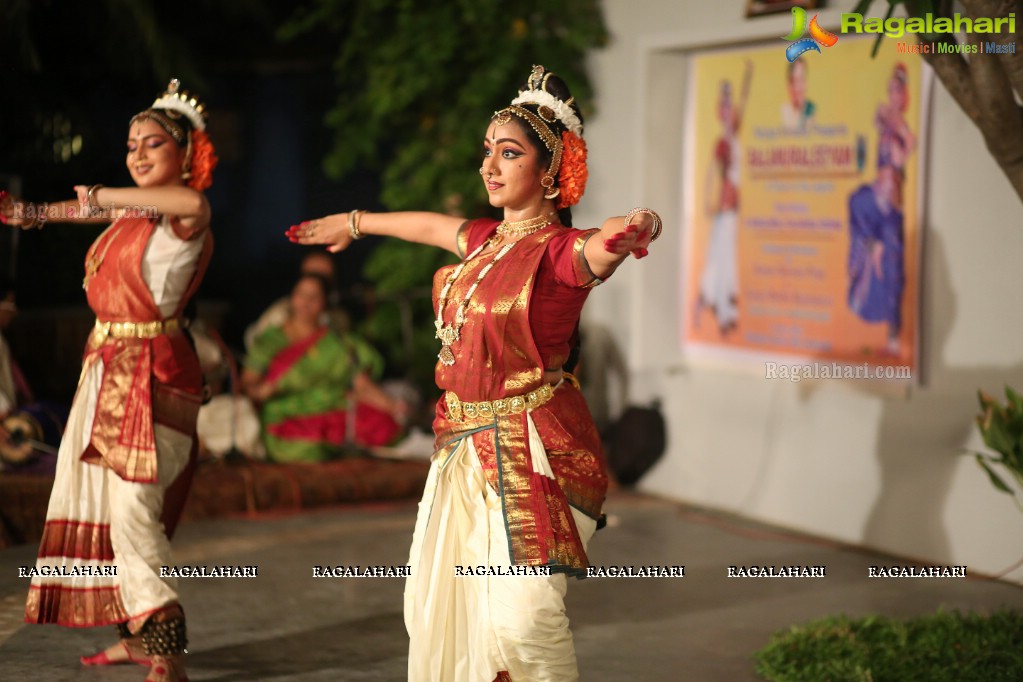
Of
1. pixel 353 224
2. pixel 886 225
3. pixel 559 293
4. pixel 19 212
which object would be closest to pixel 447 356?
pixel 559 293

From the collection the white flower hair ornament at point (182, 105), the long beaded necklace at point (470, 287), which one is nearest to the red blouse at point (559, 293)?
the long beaded necklace at point (470, 287)

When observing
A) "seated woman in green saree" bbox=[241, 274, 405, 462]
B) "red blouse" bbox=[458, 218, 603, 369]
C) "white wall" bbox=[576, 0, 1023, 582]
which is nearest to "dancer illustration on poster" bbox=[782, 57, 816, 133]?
"white wall" bbox=[576, 0, 1023, 582]

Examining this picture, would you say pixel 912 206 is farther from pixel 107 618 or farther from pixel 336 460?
pixel 107 618

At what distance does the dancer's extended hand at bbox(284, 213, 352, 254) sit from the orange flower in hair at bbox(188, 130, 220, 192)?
1.51 ft

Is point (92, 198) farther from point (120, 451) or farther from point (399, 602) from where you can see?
point (399, 602)

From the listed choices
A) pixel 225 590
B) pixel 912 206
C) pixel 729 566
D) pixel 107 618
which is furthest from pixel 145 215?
pixel 912 206

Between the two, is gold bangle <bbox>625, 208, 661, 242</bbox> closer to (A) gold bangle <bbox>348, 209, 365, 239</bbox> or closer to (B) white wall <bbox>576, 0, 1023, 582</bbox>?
(A) gold bangle <bbox>348, 209, 365, 239</bbox>

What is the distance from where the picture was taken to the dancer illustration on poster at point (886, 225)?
543 cm

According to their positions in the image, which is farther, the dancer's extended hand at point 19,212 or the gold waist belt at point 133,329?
the gold waist belt at point 133,329

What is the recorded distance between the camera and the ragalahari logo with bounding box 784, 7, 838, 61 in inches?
214

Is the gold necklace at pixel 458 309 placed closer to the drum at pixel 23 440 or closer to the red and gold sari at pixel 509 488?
the red and gold sari at pixel 509 488

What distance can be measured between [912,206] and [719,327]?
1366 mm

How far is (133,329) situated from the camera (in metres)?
3.82

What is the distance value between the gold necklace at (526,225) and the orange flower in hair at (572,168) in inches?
2.9
